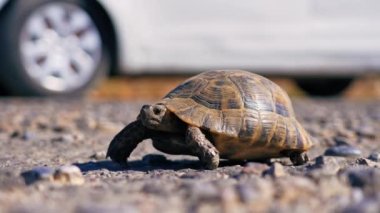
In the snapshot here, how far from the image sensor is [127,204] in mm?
2438

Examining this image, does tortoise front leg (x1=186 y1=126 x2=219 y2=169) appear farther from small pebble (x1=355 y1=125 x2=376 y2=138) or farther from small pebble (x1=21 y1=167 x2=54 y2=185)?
small pebble (x1=355 y1=125 x2=376 y2=138)

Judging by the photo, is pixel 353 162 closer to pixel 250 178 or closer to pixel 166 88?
pixel 250 178

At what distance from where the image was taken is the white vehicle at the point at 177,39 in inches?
312

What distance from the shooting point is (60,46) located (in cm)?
798

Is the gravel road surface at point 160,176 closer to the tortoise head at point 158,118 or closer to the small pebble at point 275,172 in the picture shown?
the small pebble at point 275,172

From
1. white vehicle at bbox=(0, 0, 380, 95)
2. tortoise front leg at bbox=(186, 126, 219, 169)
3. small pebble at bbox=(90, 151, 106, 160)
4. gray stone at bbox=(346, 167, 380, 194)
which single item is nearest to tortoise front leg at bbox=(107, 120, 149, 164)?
tortoise front leg at bbox=(186, 126, 219, 169)

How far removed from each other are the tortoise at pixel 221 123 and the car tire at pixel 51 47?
4.04 m

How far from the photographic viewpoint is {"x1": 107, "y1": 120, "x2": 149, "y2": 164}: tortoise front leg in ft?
12.9

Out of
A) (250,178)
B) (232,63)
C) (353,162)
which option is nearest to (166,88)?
(232,63)

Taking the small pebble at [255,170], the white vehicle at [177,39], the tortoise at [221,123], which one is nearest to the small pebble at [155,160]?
the tortoise at [221,123]

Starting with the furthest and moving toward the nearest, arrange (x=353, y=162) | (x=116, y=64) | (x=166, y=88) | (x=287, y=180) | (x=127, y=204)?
(x=166, y=88) < (x=116, y=64) < (x=353, y=162) < (x=287, y=180) < (x=127, y=204)

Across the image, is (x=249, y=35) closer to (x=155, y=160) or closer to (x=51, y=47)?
(x=51, y=47)

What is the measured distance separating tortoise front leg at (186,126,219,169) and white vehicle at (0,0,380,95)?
4.40 m

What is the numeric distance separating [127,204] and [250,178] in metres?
0.79
